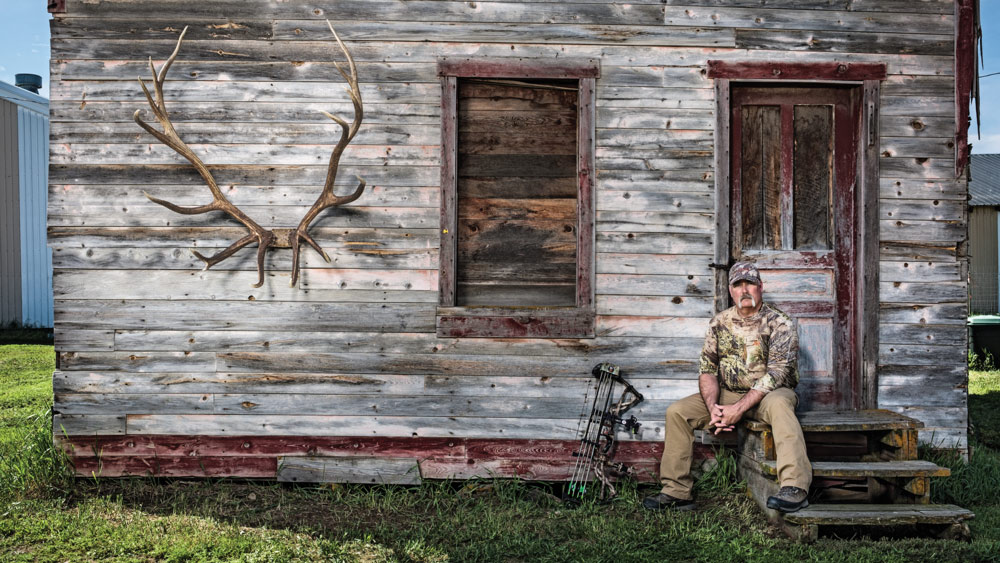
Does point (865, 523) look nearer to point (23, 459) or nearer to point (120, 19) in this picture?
A: point (23, 459)

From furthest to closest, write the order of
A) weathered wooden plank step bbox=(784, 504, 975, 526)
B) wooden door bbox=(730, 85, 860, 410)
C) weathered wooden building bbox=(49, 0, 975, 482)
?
wooden door bbox=(730, 85, 860, 410), weathered wooden building bbox=(49, 0, 975, 482), weathered wooden plank step bbox=(784, 504, 975, 526)

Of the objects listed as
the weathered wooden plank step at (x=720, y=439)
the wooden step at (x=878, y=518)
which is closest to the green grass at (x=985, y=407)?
the wooden step at (x=878, y=518)

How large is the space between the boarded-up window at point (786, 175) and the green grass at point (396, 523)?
5.60 feet

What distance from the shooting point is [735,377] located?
4.79 metres

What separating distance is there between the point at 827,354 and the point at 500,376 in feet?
7.72

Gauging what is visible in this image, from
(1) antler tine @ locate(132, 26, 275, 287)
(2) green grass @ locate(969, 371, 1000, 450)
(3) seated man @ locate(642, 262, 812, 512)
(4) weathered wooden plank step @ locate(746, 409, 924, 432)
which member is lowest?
(2) green grass @ locate(969, 371, 1000, 450)

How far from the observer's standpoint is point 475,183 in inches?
209

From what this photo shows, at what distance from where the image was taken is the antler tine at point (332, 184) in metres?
4.85

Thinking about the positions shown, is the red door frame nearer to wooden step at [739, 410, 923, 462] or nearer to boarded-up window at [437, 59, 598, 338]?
wooden step at [739, 410, 923, 462]

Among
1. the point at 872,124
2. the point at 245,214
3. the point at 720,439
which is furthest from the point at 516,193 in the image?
the point at 872,124

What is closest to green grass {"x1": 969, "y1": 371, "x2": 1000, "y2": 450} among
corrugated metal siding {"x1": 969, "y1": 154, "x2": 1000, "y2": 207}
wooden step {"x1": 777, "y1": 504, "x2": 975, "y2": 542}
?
wooden step {"x1": 777, "y1": 504, "x2": 975, "y2": 542}

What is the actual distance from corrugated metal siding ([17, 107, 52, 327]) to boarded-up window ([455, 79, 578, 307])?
43.4 feet

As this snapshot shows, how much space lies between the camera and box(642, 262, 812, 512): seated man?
4.62 m

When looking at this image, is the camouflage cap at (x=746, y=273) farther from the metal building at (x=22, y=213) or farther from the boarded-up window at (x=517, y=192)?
the metal building at (x=22, y=213)
